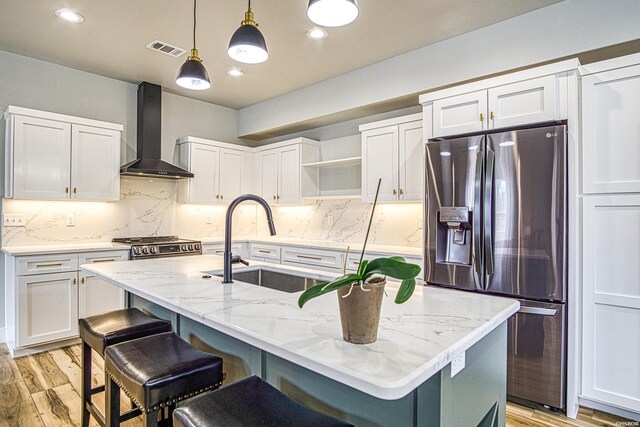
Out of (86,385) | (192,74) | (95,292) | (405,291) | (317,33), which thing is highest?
(317,33)

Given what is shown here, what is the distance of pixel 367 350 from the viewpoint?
984mm

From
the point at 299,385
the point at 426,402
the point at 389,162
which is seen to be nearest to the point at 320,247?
the point at 389,162

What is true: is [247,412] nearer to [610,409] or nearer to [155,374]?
[155,374]

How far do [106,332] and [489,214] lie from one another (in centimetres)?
232

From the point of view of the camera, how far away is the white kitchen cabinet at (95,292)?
3.50m

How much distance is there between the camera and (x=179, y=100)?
4.82m

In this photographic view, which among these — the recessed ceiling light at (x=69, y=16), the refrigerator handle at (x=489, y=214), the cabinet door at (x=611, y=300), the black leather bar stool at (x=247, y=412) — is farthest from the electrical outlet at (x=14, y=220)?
the cabinet door at (x=611, y=300)

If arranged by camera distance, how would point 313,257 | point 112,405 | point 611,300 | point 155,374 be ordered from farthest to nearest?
point 313,257 < point 611,300 < point 112,405 < point 155,374

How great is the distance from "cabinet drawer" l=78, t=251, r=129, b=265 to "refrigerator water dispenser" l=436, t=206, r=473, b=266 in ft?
9.79

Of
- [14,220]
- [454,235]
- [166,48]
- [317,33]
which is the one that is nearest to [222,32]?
[166,48]

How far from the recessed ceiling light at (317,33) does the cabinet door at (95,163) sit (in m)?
2.35

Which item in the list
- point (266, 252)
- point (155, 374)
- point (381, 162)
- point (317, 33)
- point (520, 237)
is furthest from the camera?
point (266, 252)

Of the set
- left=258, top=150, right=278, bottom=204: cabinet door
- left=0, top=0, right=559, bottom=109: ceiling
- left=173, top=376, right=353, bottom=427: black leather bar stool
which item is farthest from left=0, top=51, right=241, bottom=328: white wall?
left=173, top=376, right=353, bottom=427: black leather bar stool

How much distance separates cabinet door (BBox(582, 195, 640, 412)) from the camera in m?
2.20
